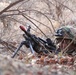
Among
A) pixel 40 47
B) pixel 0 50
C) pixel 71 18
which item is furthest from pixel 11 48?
pixel 71 18

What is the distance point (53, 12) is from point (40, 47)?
5113 mm

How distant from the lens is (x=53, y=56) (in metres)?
7.66

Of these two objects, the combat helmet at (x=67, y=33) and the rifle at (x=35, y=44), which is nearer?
the rifle at (x=35, y=44)

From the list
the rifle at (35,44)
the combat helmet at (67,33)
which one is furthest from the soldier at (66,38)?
the rifle at (35,44)

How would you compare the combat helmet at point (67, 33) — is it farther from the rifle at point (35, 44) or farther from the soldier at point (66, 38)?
the rifle at point (35, 44)

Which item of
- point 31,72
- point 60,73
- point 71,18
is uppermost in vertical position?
point 31,72

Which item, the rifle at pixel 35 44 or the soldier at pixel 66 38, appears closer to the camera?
the rifle at pixel 35 44

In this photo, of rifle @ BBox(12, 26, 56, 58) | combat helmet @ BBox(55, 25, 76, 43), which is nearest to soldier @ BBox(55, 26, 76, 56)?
combat helmet @ BBox(55, 25, 76, 43)

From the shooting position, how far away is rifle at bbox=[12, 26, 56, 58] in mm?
7211

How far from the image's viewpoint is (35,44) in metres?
7.49

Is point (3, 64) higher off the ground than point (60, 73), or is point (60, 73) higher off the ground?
point (3, 64)

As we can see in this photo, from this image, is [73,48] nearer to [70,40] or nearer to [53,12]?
[70,40]

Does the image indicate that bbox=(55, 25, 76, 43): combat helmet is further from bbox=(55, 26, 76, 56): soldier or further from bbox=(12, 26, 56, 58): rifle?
bbox=(12, 26, 56, 58): rifle

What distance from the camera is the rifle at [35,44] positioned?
721cm
